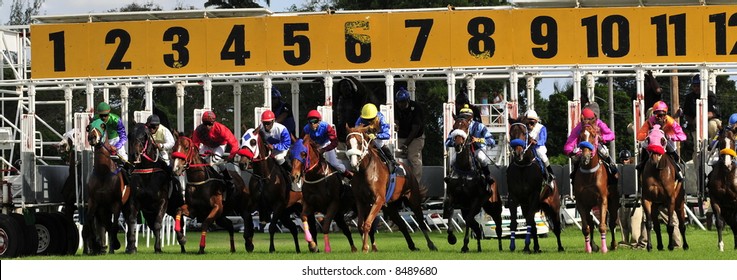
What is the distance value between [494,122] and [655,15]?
162 inches

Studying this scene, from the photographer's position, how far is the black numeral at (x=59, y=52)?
3059cm

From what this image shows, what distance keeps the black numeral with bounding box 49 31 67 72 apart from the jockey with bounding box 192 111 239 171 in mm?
5468

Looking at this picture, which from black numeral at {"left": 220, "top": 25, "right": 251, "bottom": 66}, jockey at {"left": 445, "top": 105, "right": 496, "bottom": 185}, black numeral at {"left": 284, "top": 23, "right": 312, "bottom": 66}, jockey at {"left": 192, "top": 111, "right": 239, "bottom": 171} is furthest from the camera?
black numeral at {"left": 220, "top": 25, "right": 251, "bottom": 66}

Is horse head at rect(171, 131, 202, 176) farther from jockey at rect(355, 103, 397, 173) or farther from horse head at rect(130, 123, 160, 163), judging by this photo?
jockey at rect(355, 103, 397, 173)

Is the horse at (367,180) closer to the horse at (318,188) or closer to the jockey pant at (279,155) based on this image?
the horse at (318,188)

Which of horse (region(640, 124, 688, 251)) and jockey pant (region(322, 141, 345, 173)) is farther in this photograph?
jockey pant (region(322, 141, 345, 173))

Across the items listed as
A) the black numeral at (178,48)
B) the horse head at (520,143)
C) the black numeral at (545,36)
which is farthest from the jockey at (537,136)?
the black numeral at (178,48)

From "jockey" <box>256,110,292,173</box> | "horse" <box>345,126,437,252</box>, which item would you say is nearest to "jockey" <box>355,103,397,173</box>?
"horse" <box>345,126,437,252</box>

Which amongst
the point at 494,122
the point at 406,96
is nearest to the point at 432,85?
the point at 494,122

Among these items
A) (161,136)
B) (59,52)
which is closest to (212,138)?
(161,136)

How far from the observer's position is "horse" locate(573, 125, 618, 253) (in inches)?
941

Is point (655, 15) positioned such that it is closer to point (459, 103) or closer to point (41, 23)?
point (459, 103)

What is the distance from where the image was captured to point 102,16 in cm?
3061

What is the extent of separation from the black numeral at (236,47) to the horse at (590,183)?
317 inches
